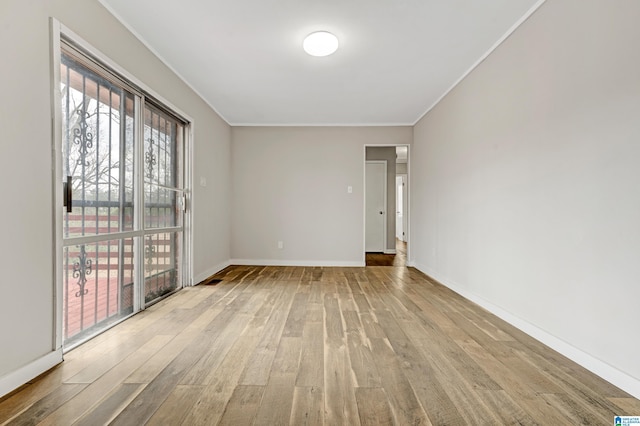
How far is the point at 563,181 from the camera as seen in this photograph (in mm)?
1937

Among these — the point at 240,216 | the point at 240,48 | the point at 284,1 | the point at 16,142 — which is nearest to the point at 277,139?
the point at 240,216

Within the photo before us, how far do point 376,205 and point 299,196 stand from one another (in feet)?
8.48

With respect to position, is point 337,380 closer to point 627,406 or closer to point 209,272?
point 627,406

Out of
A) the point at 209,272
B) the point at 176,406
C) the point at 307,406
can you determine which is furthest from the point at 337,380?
the point at 209,272

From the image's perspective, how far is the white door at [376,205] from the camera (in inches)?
277

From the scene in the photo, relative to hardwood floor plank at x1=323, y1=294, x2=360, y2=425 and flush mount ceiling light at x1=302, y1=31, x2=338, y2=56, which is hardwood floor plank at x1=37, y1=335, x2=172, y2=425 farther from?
flush mount ceiling light at x1=302, y1=31, x2=338, y2=56

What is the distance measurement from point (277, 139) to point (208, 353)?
13.1 feet

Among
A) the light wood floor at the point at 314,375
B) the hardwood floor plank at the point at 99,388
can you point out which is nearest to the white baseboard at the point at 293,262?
the light wood floor at the point at 314,375

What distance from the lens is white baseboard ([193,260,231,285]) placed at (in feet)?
12.5

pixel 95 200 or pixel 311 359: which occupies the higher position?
pixel 95 200

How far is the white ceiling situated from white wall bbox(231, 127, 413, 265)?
104cm

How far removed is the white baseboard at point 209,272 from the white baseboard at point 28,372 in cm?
199

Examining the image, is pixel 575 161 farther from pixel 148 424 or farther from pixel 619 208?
pixel 148 424

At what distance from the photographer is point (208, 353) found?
6.22 feet
